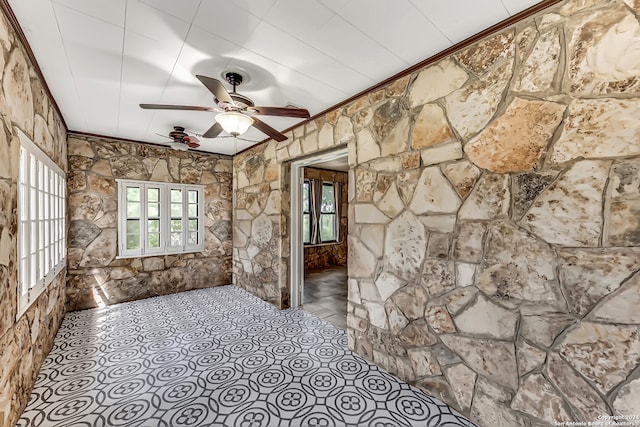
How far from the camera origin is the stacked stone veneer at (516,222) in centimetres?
121

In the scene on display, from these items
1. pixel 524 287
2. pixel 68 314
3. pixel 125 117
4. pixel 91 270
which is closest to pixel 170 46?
pixel 125 117

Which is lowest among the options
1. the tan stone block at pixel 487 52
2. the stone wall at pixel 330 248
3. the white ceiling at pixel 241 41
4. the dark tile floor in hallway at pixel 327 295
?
the dark tile floor in hallway at pixel 327 295

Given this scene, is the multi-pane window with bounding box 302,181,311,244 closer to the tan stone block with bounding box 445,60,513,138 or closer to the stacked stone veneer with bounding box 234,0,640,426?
the stacked stone veneer with bounding box 234,0,640,426

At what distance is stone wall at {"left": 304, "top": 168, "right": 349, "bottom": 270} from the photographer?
615cm

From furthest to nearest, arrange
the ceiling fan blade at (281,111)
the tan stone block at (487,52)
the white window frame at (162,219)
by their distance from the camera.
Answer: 1. the white window frame at (162,219)
2. the ceiling fan blade at (281,111)
3. the tan stone block at (487,52)

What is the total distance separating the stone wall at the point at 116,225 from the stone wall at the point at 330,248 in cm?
213

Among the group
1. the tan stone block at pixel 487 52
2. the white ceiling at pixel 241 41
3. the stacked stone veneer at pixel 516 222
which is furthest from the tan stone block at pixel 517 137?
the white ceiling at pixel 241 41

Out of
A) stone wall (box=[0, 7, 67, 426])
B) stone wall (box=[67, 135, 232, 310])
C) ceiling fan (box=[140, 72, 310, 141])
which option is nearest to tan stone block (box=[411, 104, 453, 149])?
ceiling fan (box=[140, 72, 310, 141])

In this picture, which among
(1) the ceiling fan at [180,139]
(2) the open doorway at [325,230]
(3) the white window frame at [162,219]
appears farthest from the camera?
(2) the open doorway at [325,230]

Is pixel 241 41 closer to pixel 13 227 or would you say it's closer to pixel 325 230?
pixel 13 227

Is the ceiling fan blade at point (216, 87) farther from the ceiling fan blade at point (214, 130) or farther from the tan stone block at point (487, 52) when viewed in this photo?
the tan stone block at point (487, 52)

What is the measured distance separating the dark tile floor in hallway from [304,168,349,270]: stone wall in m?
0.30

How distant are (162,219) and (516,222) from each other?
15.4 feet

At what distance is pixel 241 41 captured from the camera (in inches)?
65.9
